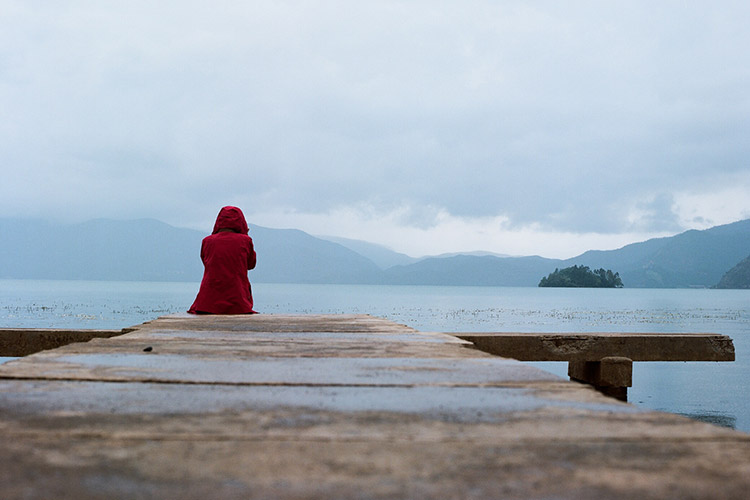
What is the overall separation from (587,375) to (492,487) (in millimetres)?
6536

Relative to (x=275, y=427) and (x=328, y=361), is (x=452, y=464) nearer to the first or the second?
(x=275, y=427)

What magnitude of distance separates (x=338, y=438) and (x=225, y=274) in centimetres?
739

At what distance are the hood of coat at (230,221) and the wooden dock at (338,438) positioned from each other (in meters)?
6.61

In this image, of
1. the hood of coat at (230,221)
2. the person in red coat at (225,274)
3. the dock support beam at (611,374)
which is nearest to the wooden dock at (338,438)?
the dock support beam at (611,374)

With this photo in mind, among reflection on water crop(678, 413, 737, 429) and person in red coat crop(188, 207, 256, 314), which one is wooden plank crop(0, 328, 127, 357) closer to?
person in red coat crop(188, 207, 256, 314)

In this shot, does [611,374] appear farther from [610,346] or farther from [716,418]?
[716,418]

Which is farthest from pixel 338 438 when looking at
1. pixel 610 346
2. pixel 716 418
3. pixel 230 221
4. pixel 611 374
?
pixel 716 418

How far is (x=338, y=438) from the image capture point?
1.39m

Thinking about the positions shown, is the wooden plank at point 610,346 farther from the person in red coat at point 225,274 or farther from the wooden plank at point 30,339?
the wooden plank at point 30,339

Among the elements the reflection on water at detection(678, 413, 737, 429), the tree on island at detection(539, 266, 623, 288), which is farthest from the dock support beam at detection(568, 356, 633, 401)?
the tree on island at detection(539, 266, 623, 288)

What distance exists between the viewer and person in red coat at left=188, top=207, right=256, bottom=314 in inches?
332

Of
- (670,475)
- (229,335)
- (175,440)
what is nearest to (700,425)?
(670,475)

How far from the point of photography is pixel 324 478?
1.14 m

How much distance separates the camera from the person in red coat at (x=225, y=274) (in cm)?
844
